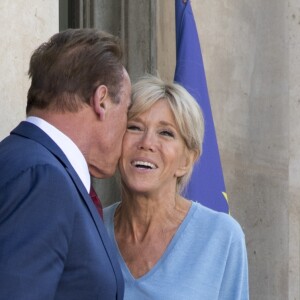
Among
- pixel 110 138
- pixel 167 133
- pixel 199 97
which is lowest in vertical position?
pixel 199 97

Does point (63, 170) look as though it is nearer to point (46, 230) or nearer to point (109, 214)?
point (46, 230)

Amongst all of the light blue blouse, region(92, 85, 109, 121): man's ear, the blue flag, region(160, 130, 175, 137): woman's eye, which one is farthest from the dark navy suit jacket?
the blue flag

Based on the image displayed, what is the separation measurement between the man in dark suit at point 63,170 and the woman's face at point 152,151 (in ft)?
1.80

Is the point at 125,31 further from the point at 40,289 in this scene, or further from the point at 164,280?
the point at 40,289

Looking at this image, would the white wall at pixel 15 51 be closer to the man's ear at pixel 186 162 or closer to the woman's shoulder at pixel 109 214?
the woman's shoulder at pixel 109 214

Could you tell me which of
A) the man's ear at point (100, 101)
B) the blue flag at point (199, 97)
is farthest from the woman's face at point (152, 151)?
the blue flag at point (199, 97)

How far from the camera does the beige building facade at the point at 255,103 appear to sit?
5.77 m

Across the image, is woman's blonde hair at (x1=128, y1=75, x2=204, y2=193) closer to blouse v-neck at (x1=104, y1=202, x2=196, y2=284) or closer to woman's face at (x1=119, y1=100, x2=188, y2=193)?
woman's face at (x1=119, y1=100, x2=188, y2=193)

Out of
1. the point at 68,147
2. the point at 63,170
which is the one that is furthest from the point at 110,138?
the point at 63,170

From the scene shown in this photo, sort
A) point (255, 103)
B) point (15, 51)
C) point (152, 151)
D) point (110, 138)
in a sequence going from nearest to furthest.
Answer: point (110, 138), point (152, 151), point (15, 51), point (255, 103)

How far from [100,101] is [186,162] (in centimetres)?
100

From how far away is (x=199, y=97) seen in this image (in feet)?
16.1

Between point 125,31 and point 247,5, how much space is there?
3.29 ft

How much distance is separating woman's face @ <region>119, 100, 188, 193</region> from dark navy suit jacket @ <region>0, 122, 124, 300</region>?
0.92 metres
